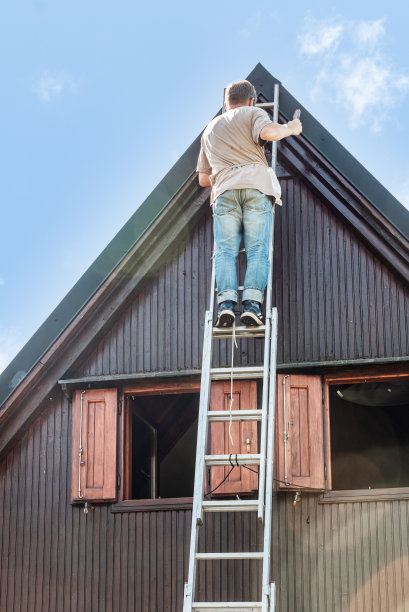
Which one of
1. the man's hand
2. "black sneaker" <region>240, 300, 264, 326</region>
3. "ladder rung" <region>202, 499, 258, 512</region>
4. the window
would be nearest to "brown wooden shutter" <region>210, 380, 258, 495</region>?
the window

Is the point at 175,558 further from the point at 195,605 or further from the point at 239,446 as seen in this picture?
the point at 195,605

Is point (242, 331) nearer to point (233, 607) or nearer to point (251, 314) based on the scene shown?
point (251, 314)

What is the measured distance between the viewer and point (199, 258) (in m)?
10.4

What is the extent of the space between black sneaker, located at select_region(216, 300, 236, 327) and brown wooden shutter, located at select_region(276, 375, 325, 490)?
1.43m

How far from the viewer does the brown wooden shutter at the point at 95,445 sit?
9.80 meters

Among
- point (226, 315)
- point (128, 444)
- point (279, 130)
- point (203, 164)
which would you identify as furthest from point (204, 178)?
point (128, 444)

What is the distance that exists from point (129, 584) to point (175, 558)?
0.49 metres

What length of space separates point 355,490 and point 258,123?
3371 mm

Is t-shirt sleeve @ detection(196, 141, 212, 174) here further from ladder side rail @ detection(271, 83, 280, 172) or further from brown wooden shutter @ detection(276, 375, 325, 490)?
brown wooden shutter @ detection(276, 375, 325, 490)

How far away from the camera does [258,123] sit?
28.9 feet

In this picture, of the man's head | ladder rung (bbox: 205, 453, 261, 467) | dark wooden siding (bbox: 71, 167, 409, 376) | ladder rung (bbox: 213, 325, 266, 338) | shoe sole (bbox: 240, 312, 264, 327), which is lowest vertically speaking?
ladder rung (bbox: 205, 453, 261, 467)

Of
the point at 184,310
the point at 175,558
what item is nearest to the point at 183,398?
the point at 184,310

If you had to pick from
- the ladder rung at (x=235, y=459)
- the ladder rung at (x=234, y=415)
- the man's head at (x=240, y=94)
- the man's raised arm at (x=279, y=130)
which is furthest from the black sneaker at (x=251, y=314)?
the man's head at (x=240, y=94)

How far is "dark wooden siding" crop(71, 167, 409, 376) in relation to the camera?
9.77 meters
